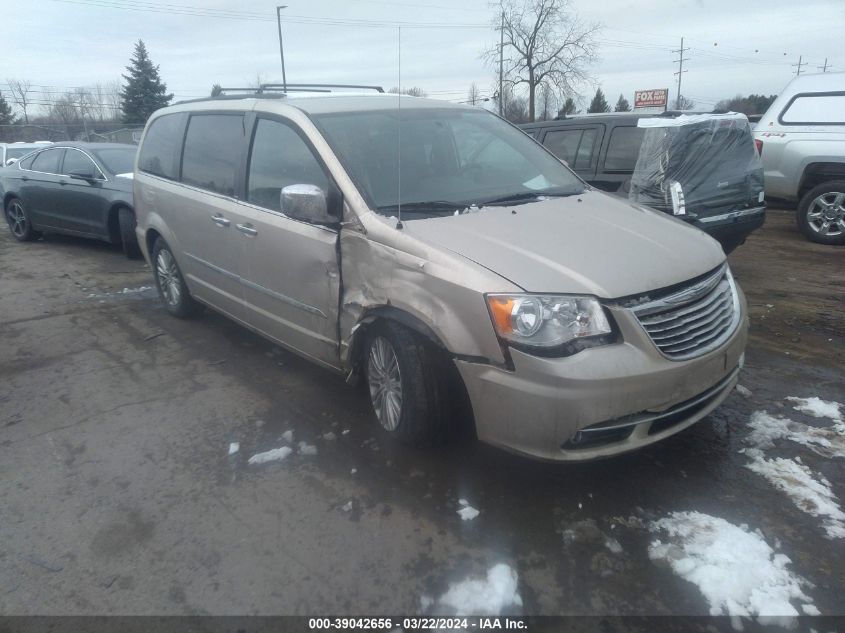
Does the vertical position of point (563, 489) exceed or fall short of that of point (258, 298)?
it falls short

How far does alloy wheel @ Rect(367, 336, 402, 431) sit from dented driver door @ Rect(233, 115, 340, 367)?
0.33 metres

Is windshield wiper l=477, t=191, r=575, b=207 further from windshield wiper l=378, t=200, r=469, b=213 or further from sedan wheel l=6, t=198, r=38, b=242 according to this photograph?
sedan wheel l=6, t=198, r=38, b=242

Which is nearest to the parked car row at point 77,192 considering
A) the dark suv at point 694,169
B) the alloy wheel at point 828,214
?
the dark suv at point 694,169

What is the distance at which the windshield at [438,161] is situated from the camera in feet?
11.3

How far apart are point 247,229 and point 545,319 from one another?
2.29 metres

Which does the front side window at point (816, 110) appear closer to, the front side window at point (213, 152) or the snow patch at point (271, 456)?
the front side window at point (213, 152)

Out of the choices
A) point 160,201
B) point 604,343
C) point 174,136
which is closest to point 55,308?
point 160,201

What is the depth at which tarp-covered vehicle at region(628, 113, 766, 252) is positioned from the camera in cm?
614

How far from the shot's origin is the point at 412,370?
3.02 m

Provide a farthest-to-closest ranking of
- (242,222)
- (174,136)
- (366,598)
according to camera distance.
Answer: (174,136) → (242,222) → (366,598)

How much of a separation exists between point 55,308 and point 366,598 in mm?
5435

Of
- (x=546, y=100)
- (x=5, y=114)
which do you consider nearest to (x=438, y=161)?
(x=546, y=100)

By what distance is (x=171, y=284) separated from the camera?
224 inches

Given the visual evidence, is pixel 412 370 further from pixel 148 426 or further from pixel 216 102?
pixel 216 102
